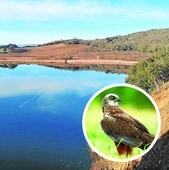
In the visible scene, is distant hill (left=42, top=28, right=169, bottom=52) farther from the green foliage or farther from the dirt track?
the green foliage

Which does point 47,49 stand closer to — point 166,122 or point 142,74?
point 142,74

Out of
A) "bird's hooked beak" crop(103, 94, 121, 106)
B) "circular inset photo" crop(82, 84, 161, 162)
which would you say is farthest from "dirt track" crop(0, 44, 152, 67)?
"bird's hooked beak" crop(103, 94, 121, 106)

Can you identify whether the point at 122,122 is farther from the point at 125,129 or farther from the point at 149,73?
the point at 149,73

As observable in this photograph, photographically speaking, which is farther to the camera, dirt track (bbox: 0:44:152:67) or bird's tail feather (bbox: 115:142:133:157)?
dirt track (bbox: 0:44:152:67)

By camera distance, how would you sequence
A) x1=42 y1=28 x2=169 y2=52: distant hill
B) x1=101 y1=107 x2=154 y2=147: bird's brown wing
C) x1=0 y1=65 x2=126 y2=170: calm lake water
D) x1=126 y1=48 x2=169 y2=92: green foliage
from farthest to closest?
1. x1=42 y1=28 x2=169 y2=52: distant hill
2. x1=126 y1=48 x2=169 y2=92: green foliage
3. x1=0 y1=65 x2=126 y2=170: calm lake water
4. x1=101 y1=107 x2=154 y2=147: bird's brown wing

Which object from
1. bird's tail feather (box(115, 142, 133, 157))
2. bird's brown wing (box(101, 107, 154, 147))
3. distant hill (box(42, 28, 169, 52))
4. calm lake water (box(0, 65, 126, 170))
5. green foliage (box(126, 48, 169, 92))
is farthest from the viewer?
distant hill (box(42, 28, 169, 52))

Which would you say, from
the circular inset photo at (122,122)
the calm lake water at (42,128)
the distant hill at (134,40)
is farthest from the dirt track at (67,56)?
the circular inset photo at (122,122)

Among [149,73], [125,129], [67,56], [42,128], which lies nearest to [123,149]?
[125,129]

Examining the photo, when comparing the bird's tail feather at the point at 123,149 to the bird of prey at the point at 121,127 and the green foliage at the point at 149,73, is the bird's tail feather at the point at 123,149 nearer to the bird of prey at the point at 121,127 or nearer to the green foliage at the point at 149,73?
the bird of prey at the point at 121,127
